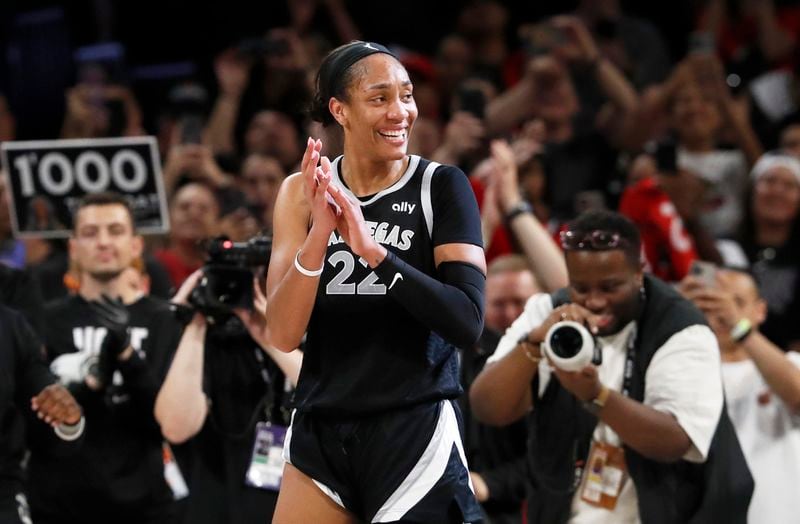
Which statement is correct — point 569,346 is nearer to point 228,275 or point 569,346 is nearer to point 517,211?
point 228,275

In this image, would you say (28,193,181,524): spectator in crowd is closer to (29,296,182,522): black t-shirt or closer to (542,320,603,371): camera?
(29,296,182,522): black t-shirt

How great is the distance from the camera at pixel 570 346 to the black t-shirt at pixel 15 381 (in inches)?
77.5

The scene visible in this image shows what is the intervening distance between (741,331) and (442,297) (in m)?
2.17

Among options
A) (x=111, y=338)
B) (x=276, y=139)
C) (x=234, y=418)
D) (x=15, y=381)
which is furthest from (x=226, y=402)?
(x=276, y=139)

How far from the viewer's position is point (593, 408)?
4.46 m

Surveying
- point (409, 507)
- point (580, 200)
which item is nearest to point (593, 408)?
point (409, 507)

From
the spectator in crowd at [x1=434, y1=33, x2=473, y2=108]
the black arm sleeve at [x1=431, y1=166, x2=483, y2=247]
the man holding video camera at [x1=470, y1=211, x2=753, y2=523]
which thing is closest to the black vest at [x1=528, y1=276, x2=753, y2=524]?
the man holding video camera at [x1=470, y1=211, x2=753, y2=523]

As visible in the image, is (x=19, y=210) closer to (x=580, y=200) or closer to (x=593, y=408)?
(x=580, y=200)

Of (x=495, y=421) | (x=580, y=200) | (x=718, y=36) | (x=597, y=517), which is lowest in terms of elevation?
(x=597, y=517)

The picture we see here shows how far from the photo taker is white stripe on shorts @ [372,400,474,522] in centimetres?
346

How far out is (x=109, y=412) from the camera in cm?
570

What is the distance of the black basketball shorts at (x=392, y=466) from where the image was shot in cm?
347

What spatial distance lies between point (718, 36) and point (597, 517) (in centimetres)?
545

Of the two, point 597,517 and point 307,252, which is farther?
point 597,517
